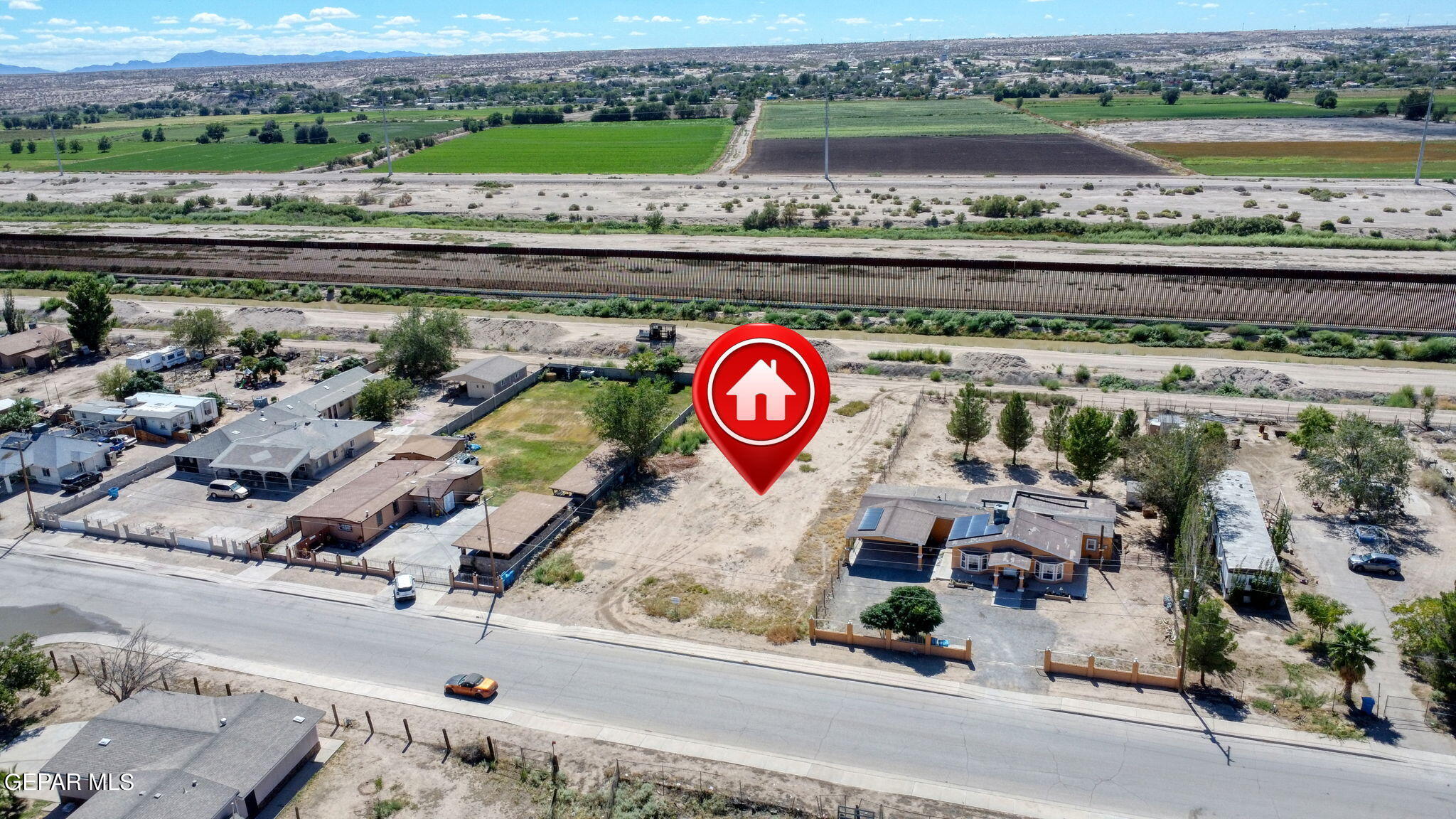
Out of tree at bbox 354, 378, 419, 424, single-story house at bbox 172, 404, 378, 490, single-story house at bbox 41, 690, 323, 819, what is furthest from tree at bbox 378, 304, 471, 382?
single-story house at bbox 41, 690, 323, 819

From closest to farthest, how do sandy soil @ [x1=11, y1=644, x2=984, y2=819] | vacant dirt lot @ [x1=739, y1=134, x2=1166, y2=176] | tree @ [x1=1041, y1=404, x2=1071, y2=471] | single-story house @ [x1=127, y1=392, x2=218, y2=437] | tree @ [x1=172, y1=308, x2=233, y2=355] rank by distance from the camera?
sandy soil @ [x1=11, y1=644, x2=984, y2=819], tree @ [x1=1041, y1=404, x2=1071, y2=471], single-story house @ [x1=127, y1=392, x2=218, y2=437], tree @ [x1=172, y1=308, x2=233, y2=355], vacant dirt lot @ [x1=739, y1=134, x2=1166, y2=176]

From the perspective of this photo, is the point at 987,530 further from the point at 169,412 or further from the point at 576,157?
the point at 576,157

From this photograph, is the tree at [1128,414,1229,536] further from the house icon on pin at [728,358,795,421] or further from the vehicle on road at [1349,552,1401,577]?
the house icon on pin at [728,358,795,421]

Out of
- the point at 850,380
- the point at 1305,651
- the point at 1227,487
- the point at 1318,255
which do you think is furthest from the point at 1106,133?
the point at 1305,651

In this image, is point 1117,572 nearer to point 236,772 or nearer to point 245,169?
point 236,772

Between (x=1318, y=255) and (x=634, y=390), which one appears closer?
(x=634, y=390)

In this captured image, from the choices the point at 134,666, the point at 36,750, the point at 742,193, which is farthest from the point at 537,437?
the point at 742,193
